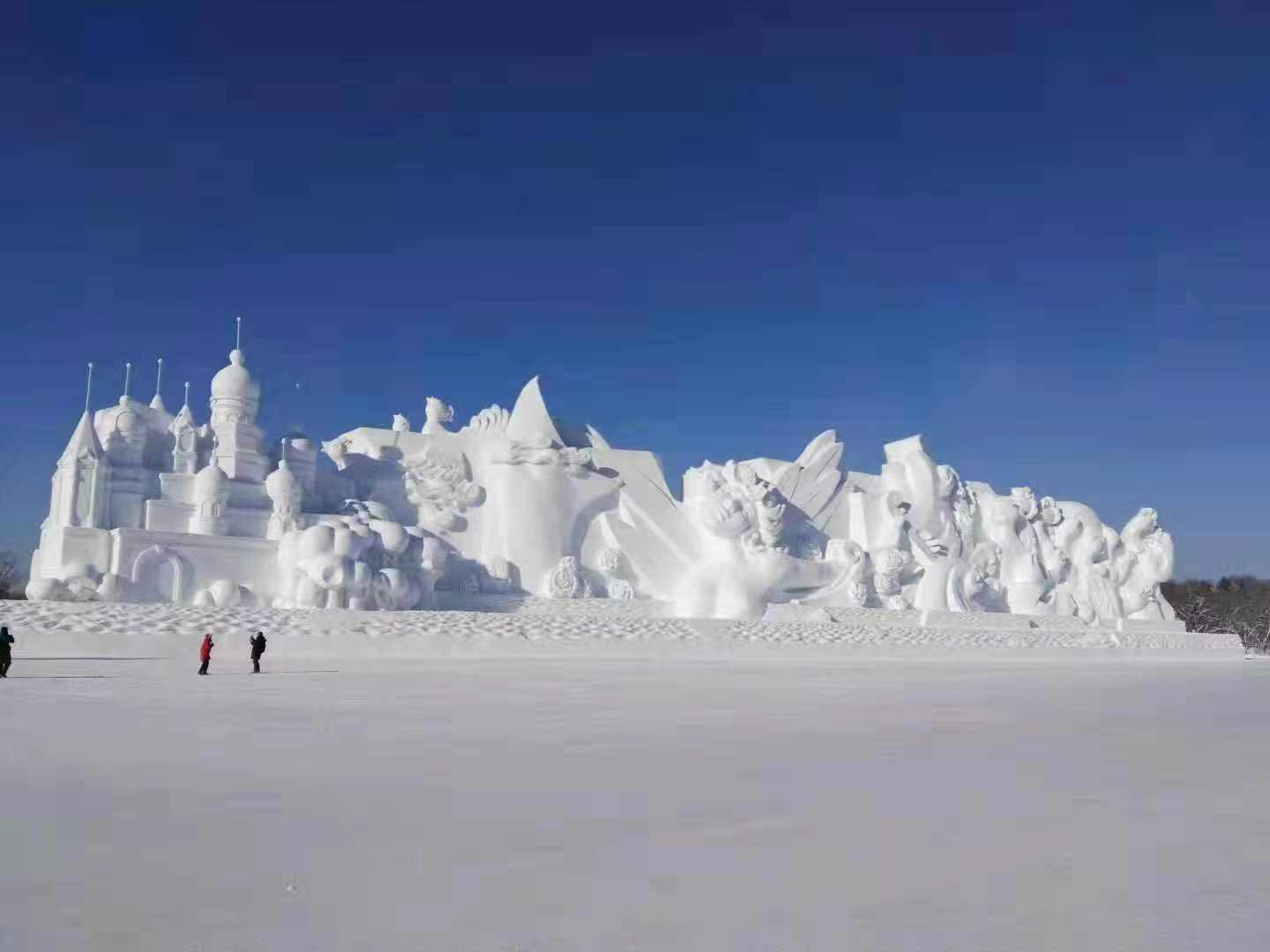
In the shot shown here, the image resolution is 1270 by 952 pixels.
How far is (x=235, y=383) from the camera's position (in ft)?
72.2

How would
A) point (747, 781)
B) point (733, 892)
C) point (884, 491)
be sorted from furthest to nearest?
point (884, 491)
point (747, 781)
point (733, 892)

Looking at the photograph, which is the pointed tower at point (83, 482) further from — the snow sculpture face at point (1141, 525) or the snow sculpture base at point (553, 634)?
the snow sculpture face at point (1141, 525)

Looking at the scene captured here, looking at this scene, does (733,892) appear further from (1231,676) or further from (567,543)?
(567,543)

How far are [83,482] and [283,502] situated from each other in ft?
11.4

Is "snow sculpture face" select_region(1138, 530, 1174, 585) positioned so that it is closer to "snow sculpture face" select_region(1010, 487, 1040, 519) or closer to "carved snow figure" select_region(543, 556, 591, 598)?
"snow sculpture face" select_region(1010, 487, 1040, 519)

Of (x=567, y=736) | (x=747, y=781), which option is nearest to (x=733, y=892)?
(x=747, y=781)

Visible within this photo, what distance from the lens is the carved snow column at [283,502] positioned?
2141 cm

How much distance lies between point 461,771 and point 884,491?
23834mm

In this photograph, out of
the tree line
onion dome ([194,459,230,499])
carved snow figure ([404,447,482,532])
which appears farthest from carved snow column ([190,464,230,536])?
the tree line

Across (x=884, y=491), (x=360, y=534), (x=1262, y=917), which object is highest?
(x=884, y=491)

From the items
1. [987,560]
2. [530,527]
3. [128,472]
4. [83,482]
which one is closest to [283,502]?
[128,472]

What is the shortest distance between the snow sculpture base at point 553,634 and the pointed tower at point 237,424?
471 cm

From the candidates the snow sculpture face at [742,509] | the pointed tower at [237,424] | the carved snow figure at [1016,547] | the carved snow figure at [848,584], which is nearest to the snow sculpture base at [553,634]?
the carved snow figure at [848,584]

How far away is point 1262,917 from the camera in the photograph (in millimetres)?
3090
